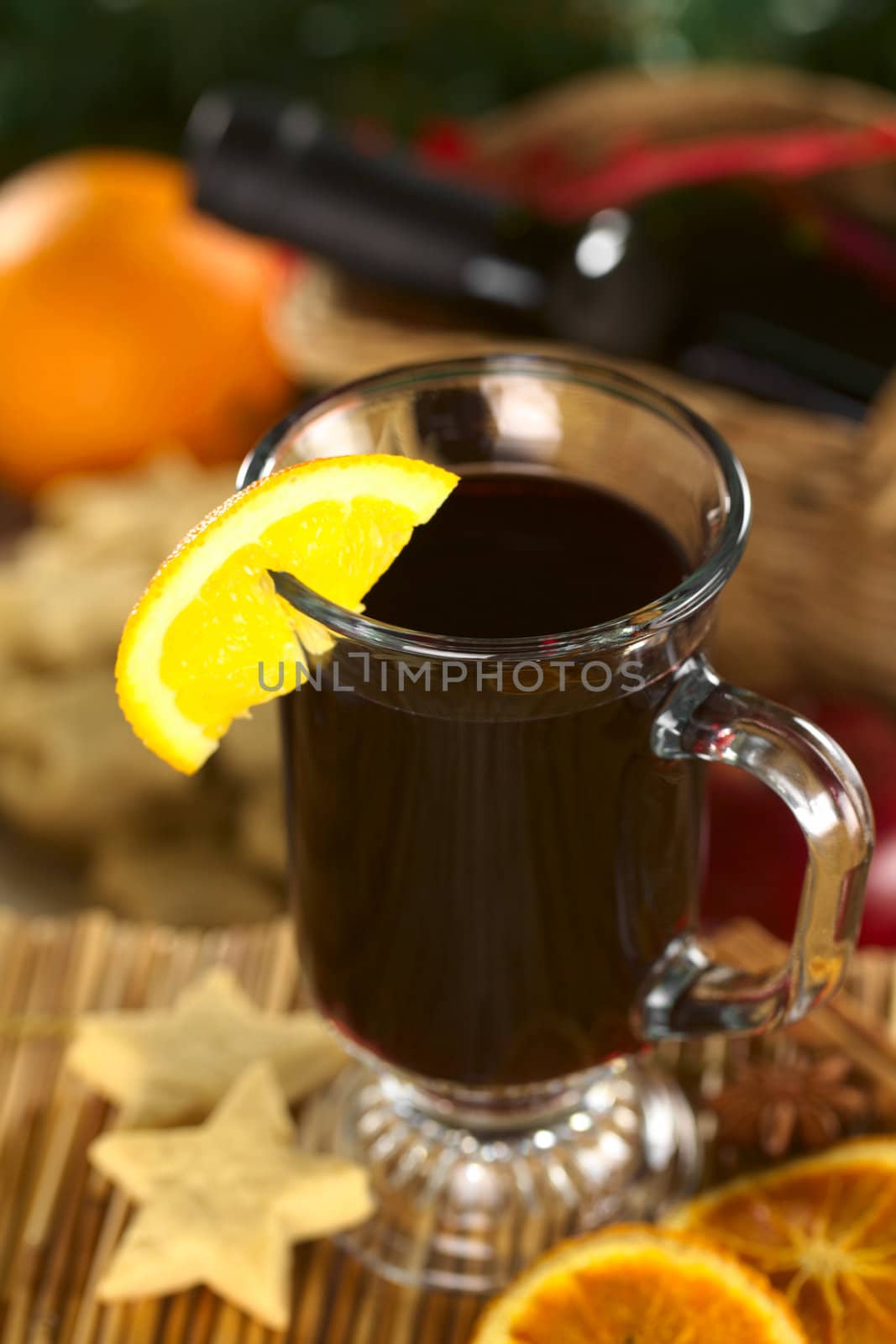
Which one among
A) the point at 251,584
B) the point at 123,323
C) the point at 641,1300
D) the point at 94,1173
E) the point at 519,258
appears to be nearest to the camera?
the point at 251,584

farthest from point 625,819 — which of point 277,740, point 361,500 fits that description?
point 277,740

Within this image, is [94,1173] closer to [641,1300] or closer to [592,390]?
[641,1300]

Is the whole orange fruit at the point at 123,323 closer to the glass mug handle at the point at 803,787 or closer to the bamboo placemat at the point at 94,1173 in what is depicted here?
the bamboo placemat at the point at 94,1173

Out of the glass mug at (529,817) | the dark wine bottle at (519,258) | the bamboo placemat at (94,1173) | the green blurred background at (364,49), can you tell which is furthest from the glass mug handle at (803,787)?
the green blurred background at (364,49)

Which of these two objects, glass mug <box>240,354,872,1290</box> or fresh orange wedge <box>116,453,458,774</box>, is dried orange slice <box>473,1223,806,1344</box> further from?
fresh orange wedge <box>116,453,458,774</box>

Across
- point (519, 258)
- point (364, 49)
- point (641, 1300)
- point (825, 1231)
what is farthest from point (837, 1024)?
point (364, 49)

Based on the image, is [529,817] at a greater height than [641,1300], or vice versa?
[529,817]

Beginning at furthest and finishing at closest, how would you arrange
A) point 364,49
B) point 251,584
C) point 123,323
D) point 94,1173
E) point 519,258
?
point 364,49
point 123,323
point 519,258
point 94,1173
point 251,584

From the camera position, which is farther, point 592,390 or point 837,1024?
point 837,1024
